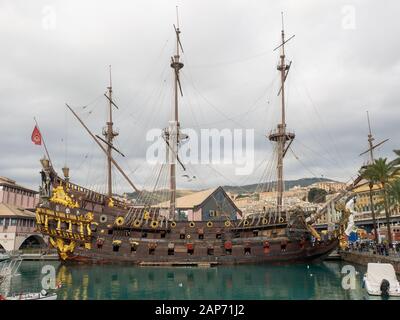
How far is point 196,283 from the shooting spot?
29.3m

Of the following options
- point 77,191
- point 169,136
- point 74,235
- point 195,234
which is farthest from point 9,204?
point 195,234

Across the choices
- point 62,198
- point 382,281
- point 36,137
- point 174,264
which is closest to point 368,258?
point 382,281

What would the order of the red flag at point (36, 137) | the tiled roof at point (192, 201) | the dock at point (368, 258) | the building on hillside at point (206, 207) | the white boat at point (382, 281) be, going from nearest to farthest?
the white boat at point (382, 281) → the dock at point (368, 258) → the red flag at point (36, 137) → the building on hillside at point (206, 207) → the tiled roof at point (192, 201)

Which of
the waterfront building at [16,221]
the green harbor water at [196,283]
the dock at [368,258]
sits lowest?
the green harbor water at [196,283]

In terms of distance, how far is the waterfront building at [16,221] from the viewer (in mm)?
59031

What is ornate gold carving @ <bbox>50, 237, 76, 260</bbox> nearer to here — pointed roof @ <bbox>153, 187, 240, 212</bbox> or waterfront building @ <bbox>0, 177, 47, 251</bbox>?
waterfront building @ <bbox>0, 177, 47, 251</bbox>

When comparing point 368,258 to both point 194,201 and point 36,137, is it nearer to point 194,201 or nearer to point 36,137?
point 36,137

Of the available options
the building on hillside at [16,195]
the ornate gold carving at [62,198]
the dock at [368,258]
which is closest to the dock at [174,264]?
the ornate gold carving at [62,198]

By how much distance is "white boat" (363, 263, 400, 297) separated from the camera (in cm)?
2067

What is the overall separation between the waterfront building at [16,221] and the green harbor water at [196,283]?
87.1 feet

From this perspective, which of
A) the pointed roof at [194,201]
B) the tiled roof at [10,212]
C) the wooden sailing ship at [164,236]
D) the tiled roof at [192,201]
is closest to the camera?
the wooden sailing ship at [164,236]

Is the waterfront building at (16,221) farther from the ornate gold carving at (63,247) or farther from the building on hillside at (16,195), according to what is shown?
the ornate gold carving at (63,247)

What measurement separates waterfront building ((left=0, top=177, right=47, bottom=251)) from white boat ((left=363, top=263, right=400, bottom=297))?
55.2m

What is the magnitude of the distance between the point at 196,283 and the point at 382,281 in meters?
14.4
